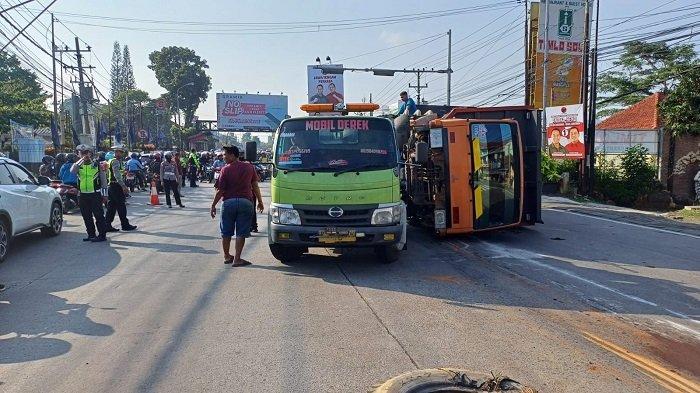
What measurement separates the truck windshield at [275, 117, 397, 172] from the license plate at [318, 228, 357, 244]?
893 mm

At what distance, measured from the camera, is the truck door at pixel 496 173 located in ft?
35.0

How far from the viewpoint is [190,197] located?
22875mm

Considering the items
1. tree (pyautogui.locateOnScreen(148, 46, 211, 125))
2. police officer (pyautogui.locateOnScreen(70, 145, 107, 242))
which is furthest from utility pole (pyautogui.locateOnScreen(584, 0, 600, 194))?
tree (pyautogui.locateOnScreen(148, 46, 211, 125))

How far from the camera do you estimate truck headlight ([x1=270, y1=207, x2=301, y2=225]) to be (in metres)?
8.14

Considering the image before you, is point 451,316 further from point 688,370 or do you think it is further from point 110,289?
point 110,289

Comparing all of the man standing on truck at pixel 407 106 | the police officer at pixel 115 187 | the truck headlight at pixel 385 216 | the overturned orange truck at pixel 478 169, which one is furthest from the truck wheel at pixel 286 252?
the police officer at pixel 115 187

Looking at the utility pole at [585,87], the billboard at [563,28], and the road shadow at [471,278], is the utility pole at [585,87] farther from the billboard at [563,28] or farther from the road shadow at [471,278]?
the road shadow at [471,278]

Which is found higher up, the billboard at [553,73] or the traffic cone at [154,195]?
the billboard at [553,73]

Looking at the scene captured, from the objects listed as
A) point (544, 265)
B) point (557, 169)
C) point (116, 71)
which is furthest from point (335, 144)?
point (116, 71)

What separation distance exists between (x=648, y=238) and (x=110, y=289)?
1045cm

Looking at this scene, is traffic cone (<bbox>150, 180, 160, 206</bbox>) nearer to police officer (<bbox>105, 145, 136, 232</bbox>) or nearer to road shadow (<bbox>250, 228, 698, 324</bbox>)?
police officer (<bbox>105, 145, 136, 232</bbox>)

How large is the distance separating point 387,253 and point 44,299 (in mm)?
4528

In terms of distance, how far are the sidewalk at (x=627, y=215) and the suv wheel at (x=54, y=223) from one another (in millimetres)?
13701

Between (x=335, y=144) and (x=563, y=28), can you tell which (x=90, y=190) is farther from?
(x=563, y=28)
